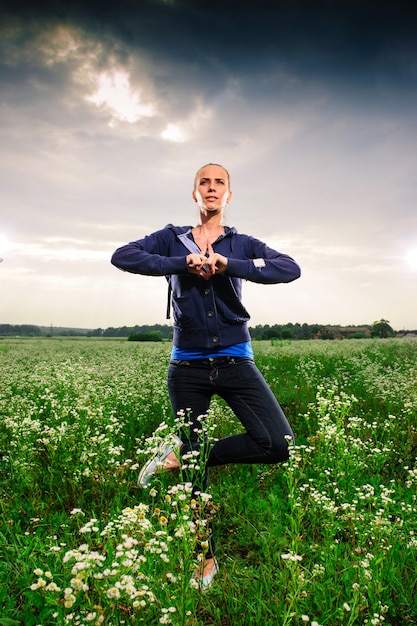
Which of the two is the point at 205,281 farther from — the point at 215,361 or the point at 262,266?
the point at 215,361

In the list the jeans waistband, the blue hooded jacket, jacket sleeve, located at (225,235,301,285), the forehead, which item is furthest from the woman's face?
the jeans waistband

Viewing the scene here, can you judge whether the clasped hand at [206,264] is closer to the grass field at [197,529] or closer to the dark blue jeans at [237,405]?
the dark blue jeans at [237,405]

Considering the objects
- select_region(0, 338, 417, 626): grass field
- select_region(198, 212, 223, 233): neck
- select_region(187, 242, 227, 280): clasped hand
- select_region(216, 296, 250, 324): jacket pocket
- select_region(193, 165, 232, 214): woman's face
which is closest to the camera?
select_region(0, 338, 417, 626): grass field

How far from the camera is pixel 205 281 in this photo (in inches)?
160

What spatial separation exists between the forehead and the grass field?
2269mm

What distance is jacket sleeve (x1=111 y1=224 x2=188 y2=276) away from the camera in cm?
384

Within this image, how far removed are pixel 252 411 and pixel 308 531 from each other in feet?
4.17

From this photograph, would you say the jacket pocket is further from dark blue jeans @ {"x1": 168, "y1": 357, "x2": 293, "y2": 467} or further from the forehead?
the forehead

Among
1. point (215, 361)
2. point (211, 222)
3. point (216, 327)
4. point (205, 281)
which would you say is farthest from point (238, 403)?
point (211, 222)

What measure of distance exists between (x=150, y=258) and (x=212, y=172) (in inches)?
42.1

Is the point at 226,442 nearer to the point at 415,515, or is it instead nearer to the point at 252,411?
the point at 252,411

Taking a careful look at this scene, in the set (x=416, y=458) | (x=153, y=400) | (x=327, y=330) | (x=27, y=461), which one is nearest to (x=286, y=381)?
(x=153, y=400)

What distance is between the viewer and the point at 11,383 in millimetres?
9039

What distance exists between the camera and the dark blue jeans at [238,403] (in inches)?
148
